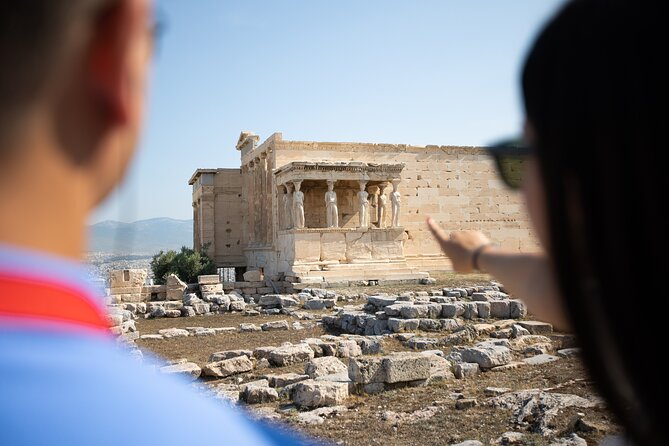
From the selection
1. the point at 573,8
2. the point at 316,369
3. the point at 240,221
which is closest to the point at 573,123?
the point at 573,8

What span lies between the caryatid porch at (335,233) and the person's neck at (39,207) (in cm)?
1827

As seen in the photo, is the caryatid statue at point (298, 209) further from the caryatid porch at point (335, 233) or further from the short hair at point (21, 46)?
the short hair at point (21, 46)

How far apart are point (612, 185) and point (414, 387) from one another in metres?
6.65

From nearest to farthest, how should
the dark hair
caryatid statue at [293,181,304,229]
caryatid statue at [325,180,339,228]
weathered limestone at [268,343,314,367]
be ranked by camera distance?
the dark hair → weathered limestone at [268,343,314,367] → caryatid statue at [293,181,304,229] → caryatid statue at [325,180,339,228]

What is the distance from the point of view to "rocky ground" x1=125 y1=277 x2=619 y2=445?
5438mm

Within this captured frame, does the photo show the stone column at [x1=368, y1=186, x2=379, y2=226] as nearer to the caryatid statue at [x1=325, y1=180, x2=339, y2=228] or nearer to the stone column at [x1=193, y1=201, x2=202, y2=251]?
the caryatid statue at [x1=325, y1=180, x2=339, y2=228]

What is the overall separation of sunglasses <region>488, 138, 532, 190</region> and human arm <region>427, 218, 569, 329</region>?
159mm

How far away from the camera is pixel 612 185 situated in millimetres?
723

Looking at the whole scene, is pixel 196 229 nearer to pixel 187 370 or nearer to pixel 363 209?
pixel 363 209

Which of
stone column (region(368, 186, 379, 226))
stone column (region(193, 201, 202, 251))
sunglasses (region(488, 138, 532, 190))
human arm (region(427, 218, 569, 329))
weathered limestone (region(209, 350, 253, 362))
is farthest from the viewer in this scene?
stone column (region(193, 201, 202, 251))

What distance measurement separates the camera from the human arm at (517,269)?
1.15 metres

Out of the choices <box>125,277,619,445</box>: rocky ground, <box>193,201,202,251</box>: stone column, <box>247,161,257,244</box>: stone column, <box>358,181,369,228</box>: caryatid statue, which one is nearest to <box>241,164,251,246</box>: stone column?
<box>247,161,257,244</box>: stone column

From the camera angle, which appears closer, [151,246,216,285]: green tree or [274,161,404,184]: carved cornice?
[274,161,404,184]: carved cornice

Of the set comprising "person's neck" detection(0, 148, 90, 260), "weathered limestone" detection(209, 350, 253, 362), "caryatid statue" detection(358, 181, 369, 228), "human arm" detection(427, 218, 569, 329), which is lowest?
"weathered limestone" detection(209, 350, 253, 362)
